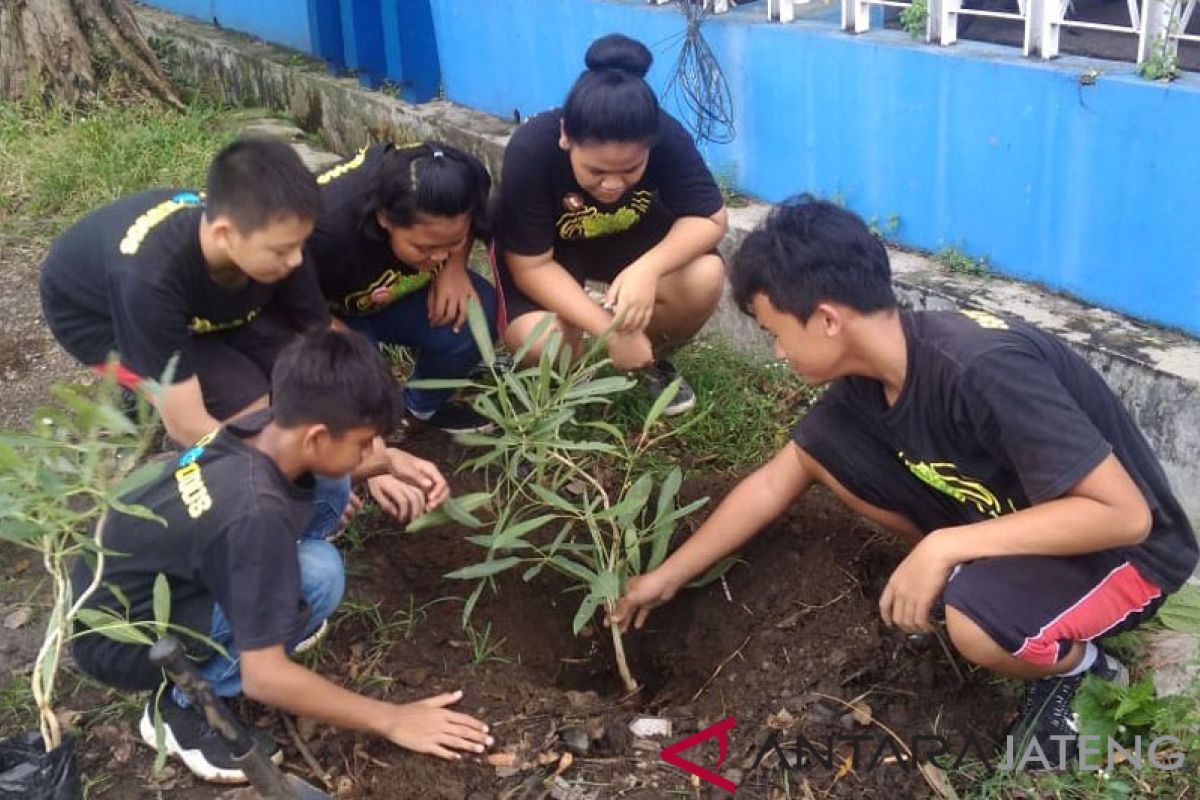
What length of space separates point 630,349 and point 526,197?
0.45m

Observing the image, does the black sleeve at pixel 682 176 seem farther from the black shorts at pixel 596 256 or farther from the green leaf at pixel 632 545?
the green leaf at pixel 632 545

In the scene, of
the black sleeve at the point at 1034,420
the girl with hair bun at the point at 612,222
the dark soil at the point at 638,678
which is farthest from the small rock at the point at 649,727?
the girl with hair bun at the point at 612,222

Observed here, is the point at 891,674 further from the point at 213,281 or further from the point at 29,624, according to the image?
the point at 29,624

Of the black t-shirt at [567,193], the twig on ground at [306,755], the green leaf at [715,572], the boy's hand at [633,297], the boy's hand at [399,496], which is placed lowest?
the twig on ground at [306,755]

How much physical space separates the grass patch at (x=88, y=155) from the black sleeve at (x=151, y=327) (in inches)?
101

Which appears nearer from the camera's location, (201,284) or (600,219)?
(201,284)

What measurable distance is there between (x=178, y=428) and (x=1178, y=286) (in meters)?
2.25

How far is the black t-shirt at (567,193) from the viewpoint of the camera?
9.76ft

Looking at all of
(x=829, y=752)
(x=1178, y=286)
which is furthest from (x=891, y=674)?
(x=1178, y=286)

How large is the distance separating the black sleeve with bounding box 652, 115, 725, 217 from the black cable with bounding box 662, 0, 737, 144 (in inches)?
33.6

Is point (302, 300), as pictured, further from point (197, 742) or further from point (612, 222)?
point (197, 742)

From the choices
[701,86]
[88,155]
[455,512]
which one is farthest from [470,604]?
[88,155]

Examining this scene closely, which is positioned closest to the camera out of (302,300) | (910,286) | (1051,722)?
(1051,722)

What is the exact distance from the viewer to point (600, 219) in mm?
3156
